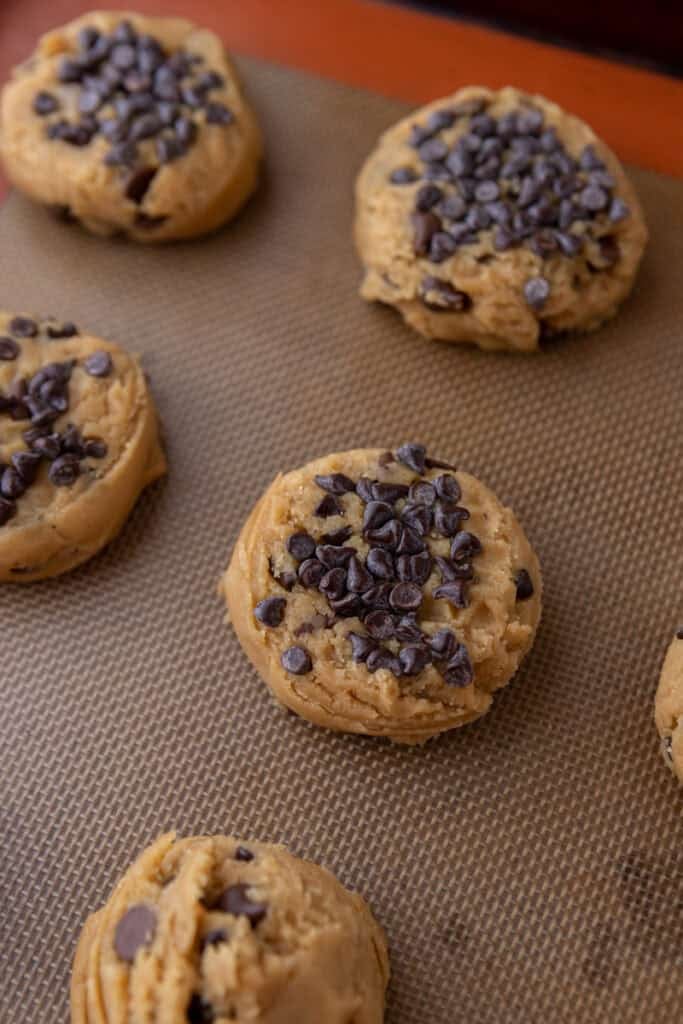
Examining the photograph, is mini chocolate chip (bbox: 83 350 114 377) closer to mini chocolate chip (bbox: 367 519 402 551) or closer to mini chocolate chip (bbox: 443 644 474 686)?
mini chocolate chip (bbox: 367 519 402 551)

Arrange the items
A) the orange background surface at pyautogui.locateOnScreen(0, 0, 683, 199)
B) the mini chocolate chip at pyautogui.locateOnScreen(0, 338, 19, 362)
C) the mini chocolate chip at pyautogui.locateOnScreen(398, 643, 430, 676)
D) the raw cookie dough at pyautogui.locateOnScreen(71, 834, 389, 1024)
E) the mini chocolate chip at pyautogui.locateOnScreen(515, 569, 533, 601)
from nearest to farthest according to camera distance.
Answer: the raw cookie dough at pyautogui.locateOnScreen(71, 834, 389, 1024) < the mini chocolate chip at pyautogui.locateOnScreen(398, 643, 430, 676) < the mini chocolate chip at pyautogui.locateOnScreen(515, 569, 533, 601) < the mini chocolate chip at pyautogui.locateOnScreen(0, 338, 19, 362) < the orange background surface at pyautogui.locateOnScreen(0, 0, 683, 199)

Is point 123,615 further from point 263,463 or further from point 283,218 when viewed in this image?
point 283,218

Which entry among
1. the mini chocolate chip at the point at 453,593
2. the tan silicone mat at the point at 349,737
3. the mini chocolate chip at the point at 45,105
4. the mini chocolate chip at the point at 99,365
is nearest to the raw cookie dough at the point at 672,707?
the tan silicone mat at the point at 349,737

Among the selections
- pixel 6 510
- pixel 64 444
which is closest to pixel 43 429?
pixel 64 444

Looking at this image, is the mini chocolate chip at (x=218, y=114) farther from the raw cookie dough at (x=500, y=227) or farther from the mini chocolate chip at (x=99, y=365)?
the mini chocolate chip at (x=99, y=365)

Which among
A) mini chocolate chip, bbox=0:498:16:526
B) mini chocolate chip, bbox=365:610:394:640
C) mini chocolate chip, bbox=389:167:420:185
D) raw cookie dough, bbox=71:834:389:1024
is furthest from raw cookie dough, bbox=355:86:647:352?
raw cookie dough, bbox=71:834:389:1024
